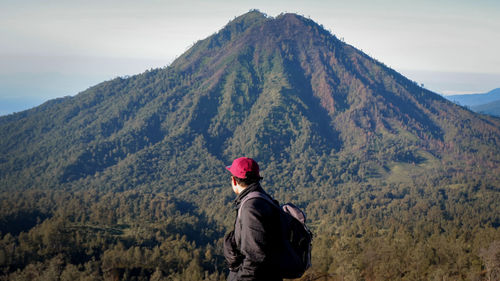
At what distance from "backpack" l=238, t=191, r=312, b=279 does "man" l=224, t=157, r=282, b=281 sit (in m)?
0.10

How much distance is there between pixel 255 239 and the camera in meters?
4.37

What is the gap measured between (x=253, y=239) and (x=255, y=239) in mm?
28

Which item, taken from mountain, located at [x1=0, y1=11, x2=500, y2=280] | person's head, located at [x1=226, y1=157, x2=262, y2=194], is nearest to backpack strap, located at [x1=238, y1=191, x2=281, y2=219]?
person's head, located at [x1=226, y1=157, x2=262, y2=194]

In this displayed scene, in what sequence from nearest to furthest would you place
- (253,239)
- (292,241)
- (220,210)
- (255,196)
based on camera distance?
1. (253,239)
2. (255,196)
3. (292,241)
4. (220,210)

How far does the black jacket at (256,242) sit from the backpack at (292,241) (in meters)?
0.10

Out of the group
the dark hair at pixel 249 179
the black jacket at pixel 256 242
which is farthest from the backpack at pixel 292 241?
the dark hair at pixel 249 179

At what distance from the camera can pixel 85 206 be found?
307ft

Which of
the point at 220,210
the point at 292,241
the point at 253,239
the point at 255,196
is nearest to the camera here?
the point at 253,239

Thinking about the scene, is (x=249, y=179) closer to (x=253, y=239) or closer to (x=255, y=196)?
(x=255, y=196)

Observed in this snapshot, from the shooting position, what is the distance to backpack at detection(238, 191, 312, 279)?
4.64 metres

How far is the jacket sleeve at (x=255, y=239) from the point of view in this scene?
436 cm

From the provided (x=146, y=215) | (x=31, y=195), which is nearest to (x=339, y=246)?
(x=146, y=215)

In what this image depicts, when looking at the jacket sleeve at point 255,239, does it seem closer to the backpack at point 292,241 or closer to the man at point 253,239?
the man at point 253,239

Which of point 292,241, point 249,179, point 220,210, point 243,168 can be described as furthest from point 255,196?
point 220,210
